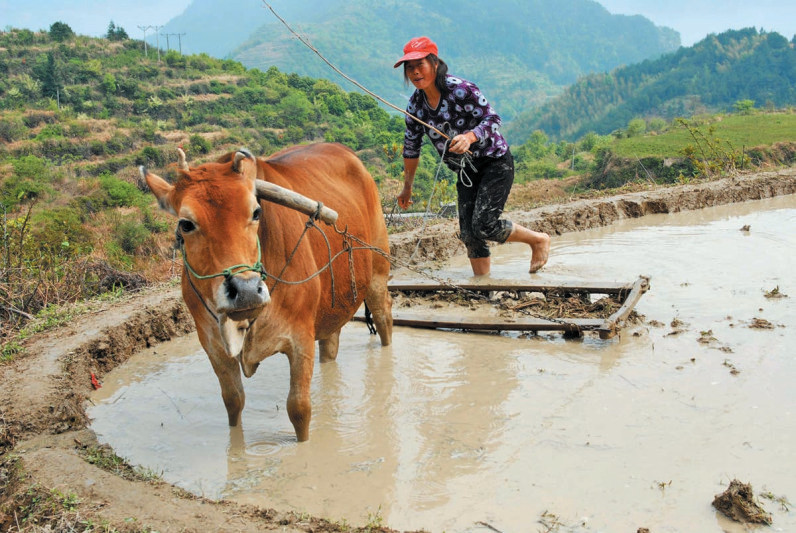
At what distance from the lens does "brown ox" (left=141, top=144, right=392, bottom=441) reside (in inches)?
136

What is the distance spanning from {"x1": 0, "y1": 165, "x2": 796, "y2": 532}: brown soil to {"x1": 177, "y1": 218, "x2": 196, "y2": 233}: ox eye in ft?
4.14

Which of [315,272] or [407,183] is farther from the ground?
[407,183]

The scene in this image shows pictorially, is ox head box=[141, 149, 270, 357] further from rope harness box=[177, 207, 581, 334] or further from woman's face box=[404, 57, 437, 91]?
woman's face box=[404, 57, 437, 91]

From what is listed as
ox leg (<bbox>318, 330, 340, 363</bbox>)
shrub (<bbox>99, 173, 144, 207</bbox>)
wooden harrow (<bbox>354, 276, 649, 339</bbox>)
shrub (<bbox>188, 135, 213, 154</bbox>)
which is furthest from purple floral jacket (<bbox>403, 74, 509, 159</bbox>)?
shrub (<bbox>188, 135, 213, 154</bbox>)

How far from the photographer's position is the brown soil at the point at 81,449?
3182 millimetres

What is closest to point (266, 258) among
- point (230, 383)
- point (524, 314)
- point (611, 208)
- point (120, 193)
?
point (230, 383)

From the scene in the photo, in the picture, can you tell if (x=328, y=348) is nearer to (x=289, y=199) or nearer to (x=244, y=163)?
(x=289, y=199)

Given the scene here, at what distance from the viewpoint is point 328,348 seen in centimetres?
585

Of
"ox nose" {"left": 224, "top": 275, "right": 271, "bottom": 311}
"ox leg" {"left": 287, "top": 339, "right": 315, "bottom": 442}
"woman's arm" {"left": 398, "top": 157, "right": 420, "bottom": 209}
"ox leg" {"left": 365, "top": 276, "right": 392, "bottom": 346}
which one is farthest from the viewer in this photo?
"woman's arm" {"left": 398, "top": 157, "right": 420, "bottom": 209}

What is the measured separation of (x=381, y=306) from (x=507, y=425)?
5.86 ft

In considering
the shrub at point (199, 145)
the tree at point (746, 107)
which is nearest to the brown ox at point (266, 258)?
the tree at point (746, 107)

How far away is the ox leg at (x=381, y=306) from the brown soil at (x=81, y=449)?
6.41ft

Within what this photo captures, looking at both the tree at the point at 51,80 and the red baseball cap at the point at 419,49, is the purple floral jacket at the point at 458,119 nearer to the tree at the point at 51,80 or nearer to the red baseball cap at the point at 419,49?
the red baseball cap at the point at 419,49

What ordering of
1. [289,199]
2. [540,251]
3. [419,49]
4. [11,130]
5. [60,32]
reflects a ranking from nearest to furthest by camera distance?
[289,199] → [419,49] → [540,251] → [11,130] → [60,32]
